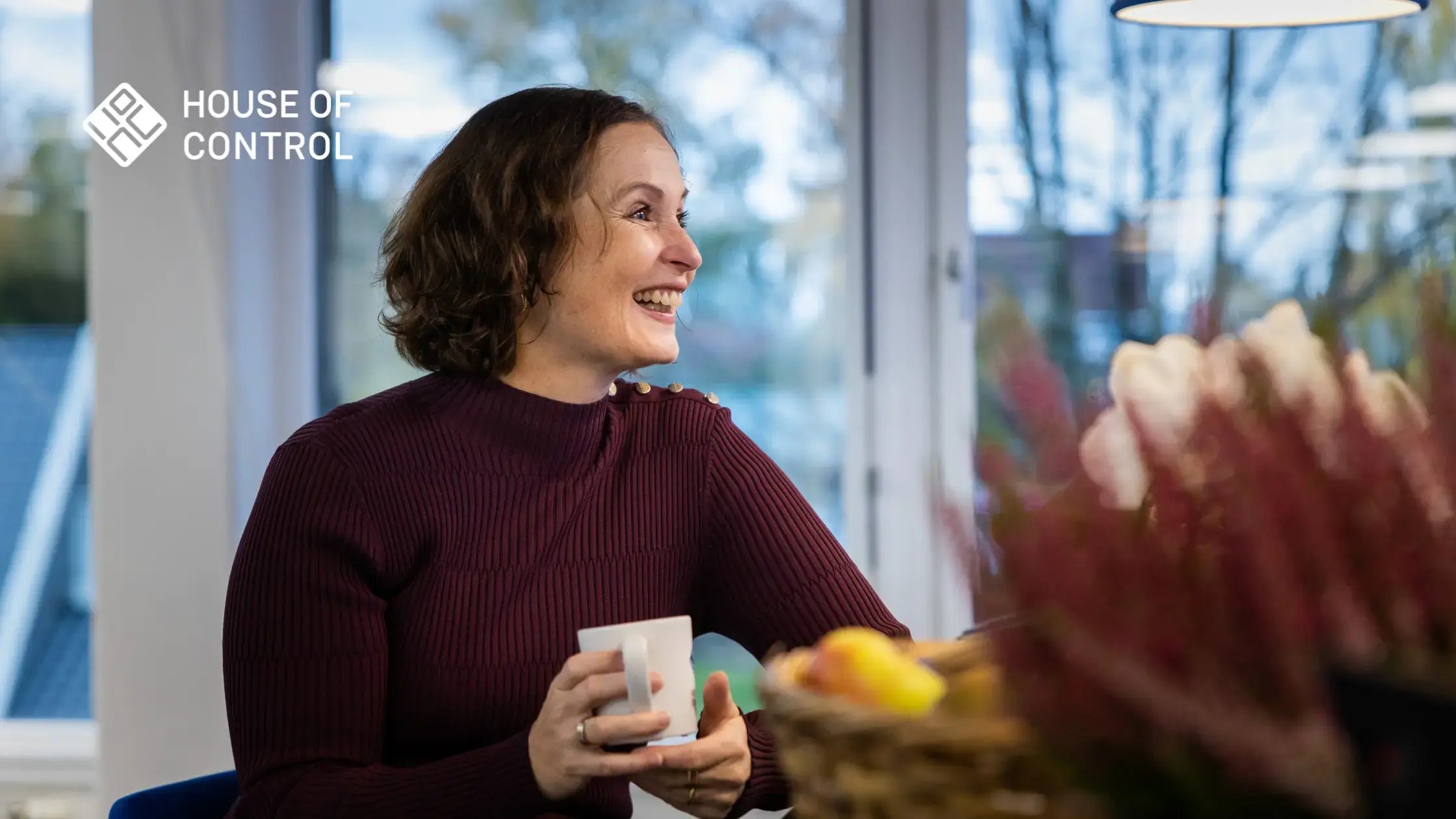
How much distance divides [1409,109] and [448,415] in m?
2.01

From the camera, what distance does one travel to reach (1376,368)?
1.77ft

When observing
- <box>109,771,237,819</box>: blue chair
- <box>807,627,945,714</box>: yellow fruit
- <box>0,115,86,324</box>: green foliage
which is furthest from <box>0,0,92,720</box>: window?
<box>807,627,945,714</box>: yellow fruit

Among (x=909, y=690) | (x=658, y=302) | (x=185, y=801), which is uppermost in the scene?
(x=658, y=302)

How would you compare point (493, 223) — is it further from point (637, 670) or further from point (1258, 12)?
point (1258, 12)

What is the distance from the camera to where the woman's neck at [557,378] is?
163 centimetres

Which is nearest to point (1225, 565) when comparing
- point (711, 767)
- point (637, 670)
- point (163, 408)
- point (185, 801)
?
point (637, 670)

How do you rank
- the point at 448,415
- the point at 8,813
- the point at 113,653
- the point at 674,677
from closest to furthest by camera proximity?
the point at 674,677 → the point at 448,415 → the point at 113,653 → the point at 8,813

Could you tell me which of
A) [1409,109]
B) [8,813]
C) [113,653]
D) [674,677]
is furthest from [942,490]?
[8,813]

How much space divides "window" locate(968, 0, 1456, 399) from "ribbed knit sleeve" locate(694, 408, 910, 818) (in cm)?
114

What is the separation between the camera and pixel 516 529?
1505mm

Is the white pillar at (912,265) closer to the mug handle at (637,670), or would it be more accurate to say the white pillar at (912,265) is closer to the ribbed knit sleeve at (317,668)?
the ribbed knit sleeve at (317,668)

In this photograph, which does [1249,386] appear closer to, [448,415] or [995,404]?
[995,404]

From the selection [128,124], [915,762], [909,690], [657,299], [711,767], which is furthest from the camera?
[128,124]

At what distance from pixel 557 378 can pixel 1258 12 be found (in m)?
0.94
